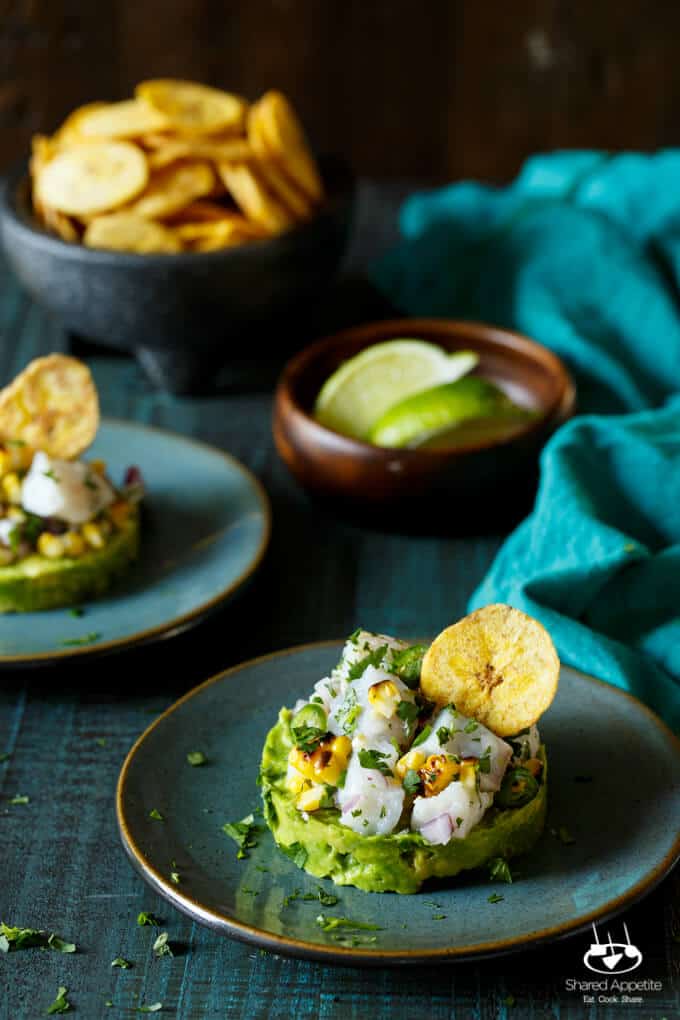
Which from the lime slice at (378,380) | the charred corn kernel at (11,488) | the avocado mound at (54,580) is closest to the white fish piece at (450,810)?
the avocado mound at (54,580)

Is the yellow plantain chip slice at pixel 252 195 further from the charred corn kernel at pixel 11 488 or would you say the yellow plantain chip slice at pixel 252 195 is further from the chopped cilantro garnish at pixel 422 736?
the chopped cilantro garnish at pixel 422 736

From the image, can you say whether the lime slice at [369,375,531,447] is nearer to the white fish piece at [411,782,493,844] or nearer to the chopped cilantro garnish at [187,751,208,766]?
the chopped cilantro garnish at [187,751,208,766]

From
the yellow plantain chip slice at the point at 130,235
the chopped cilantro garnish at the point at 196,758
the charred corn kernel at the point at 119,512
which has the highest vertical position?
the yellow plantain chip slice at the point at 130,235

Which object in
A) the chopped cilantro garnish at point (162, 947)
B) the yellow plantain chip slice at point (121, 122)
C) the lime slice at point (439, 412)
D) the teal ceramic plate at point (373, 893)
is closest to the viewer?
the teal ceramic plate at point (373, 893)

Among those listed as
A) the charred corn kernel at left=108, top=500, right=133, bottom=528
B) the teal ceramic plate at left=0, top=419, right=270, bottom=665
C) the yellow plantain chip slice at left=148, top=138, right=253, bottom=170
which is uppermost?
the yellow plantain chip slice at left=148, top=138, right=253, bottom=170

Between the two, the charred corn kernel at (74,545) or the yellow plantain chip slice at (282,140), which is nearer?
the charred corn kernel at (74,545)

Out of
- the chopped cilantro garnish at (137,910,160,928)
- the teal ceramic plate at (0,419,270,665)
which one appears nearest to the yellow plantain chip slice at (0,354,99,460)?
the teal ceramic plate at (0,419,270,665)

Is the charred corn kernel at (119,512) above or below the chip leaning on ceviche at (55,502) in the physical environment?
below
